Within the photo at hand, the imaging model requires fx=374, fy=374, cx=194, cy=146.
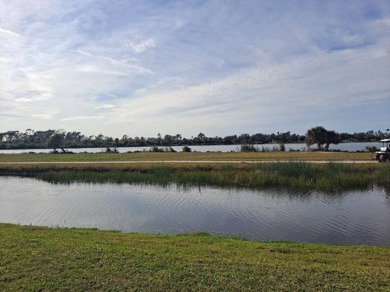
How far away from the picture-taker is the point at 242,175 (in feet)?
84.2

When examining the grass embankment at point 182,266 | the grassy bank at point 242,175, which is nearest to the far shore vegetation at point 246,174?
the grassy bank at point 242,175

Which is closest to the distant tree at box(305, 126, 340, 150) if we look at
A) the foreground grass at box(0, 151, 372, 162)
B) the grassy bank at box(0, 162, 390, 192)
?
the foreground grass at box(0, 151, 372, 162)

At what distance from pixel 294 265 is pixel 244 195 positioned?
1359cm

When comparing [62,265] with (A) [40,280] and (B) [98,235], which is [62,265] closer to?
(A) [40,280]

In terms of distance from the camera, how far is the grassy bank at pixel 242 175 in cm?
2297

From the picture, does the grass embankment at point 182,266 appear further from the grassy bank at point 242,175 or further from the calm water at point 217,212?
the grassy bank at point 242,175

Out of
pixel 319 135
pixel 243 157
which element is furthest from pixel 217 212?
pixel 319 135

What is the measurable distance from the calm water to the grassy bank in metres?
2.06

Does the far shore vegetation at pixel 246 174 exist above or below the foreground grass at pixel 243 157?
below

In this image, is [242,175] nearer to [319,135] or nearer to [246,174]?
[246,174]

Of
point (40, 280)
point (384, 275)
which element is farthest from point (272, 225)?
point (40, 280)

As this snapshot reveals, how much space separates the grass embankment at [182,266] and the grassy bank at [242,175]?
14457 mm

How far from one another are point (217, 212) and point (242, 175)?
9.66 metres

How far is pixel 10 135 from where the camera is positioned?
156 m
